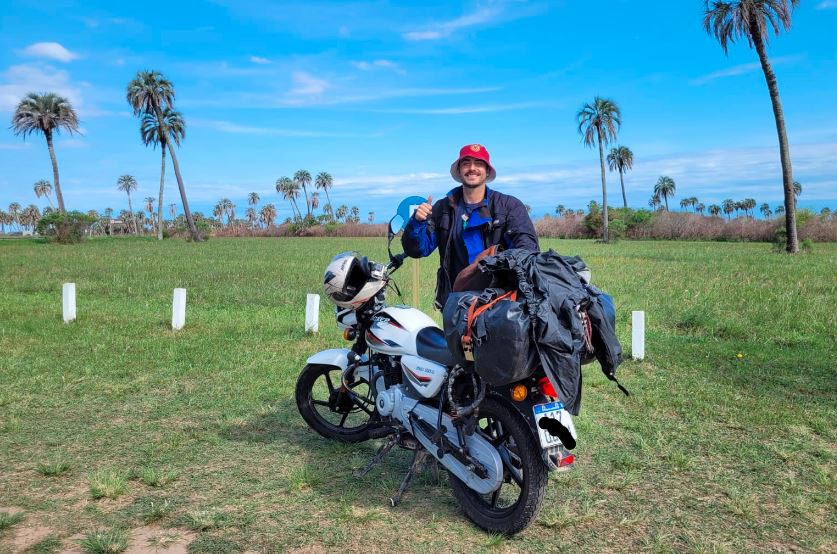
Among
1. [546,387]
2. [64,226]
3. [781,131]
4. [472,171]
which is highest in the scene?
[781,131]

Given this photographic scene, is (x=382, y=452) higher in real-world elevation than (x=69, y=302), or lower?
lower

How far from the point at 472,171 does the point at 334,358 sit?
5.69 feet

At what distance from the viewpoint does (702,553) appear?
10.5ft

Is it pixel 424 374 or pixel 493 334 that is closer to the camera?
pixel 493 334

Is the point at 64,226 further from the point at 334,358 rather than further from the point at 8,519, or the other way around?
the point at 8,519

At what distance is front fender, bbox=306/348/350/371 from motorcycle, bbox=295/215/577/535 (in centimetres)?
7

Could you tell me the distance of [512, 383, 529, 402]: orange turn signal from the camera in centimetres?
323

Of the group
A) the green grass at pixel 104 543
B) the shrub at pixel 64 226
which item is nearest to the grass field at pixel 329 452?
the green grass at pixel 104 543

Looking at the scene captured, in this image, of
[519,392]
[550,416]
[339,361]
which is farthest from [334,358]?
[550,416]

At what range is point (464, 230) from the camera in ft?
13.9

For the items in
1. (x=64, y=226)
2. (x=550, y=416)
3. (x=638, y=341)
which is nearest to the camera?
(x=550, y=416)

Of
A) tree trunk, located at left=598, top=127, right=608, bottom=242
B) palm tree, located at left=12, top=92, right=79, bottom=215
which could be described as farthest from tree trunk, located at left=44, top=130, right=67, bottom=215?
tree trunk, located at left=598, top=127, right=608, bottom=242

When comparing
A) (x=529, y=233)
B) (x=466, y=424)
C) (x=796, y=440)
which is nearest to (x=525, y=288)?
(x=466, y=424)

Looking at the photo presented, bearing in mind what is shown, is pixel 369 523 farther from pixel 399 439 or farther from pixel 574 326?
pixel 574 326
